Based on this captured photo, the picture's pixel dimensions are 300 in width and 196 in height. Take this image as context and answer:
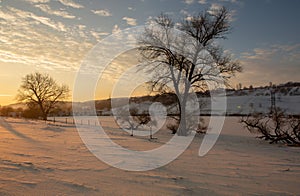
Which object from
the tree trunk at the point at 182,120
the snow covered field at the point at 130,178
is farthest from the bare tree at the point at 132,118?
the snow covered field at the point at 130,178

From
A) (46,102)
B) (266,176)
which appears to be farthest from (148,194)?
(46,102)

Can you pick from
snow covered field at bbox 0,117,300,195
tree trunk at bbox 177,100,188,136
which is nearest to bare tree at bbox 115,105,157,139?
tree trunk at bbox 177,100,188,136

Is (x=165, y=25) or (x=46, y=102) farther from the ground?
(x=165, y=25)

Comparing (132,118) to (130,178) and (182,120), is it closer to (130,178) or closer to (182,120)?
(182,120)

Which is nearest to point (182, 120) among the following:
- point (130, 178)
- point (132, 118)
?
point (132, 118)

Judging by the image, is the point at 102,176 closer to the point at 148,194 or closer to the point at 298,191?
the point at 148,194

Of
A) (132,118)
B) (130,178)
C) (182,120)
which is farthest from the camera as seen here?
(132,118)

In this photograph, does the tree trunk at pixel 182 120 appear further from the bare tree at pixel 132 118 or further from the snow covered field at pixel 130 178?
the snow covered field at pixel 130 178

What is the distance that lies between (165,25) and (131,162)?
14.4 m

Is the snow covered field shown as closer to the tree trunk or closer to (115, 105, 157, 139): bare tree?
the tree trunk

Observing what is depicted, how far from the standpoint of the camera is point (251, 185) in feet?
16.8

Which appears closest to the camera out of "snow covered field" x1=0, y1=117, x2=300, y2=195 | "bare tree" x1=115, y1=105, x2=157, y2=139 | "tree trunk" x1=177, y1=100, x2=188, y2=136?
"snow covered field" x1=0, y1=117, x2=300, y2=195

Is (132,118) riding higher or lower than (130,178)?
higher

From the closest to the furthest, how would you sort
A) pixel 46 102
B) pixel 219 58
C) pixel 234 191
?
pixel 234 191 → pixel 219 58 → pixel 46 102
